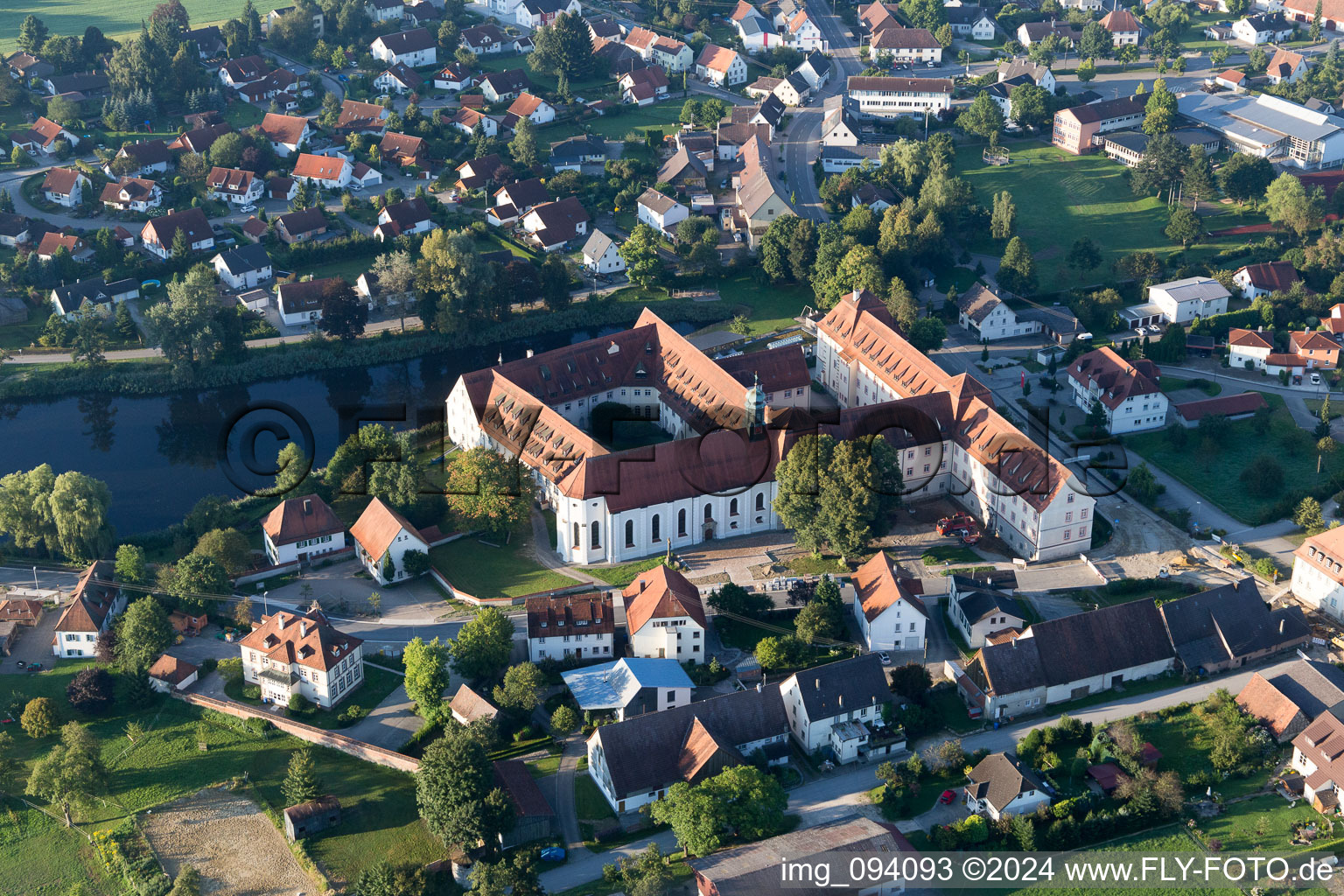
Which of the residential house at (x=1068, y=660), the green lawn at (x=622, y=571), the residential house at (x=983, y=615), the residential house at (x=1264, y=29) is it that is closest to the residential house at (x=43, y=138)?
the green lawn at (x=622, y=571)

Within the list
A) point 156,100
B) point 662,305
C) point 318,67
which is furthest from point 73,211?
point 662,305

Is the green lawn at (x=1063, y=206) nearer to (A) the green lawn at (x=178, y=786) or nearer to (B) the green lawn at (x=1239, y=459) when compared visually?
(B) the green lawn at (x=1239, y=459)

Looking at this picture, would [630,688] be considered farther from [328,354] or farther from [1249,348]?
[1249,348]

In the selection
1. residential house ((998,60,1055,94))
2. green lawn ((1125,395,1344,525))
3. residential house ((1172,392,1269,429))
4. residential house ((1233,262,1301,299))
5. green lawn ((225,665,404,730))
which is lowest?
green lawn ((225,665,404,730))

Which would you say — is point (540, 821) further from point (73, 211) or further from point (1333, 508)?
point (73, 211)

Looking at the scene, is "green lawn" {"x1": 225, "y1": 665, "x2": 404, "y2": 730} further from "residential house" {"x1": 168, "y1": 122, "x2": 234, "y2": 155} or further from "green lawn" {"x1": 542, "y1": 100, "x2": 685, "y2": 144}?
"green lawn" {"x1": 542, "y1": 100, "x2": 685, "y2": 144}

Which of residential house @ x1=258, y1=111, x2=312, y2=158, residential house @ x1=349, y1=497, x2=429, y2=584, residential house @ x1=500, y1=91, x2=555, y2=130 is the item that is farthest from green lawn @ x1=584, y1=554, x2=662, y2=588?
residential house @ x1=500, y1=91, x2=555, y2=130
